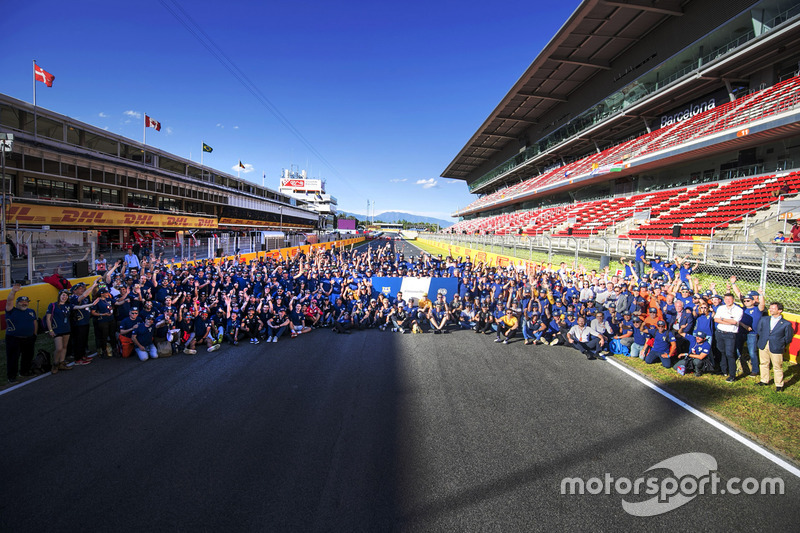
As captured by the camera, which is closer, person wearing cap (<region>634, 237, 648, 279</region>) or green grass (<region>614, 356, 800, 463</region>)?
green grass (<region>614, 356, 800, 463</region>)

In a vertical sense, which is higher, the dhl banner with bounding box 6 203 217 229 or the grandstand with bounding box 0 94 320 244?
the grandstand with bounding box 0 94 320 244

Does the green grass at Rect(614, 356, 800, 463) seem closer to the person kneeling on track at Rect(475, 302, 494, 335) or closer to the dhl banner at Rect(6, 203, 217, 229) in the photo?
the person kneeling on track at Rect(475, 302, 494, 335)

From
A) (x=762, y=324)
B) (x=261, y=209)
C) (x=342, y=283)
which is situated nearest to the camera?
(x=762, y=324)

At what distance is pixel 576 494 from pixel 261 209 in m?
60.9

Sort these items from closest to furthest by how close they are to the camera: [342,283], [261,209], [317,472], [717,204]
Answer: [317,472] → [342,283] → [717,204] → [261,209]

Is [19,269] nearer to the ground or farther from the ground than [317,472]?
farther from the ground

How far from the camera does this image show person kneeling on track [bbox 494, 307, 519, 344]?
30.9ft

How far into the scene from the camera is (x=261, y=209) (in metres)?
57.9

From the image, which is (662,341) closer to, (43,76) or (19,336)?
(19,336)

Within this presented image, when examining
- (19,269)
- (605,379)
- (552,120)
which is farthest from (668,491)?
(552,120)

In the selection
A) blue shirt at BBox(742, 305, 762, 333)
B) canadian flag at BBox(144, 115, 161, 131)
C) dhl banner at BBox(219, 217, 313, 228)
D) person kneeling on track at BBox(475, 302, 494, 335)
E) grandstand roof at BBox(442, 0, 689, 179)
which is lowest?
person kneeling on track at BBox(475, 302, 494, 335)

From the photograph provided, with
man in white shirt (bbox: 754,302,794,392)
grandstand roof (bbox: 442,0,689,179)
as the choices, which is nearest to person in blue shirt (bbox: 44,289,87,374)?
man in white shirt (bbox: 754,302,794,392)

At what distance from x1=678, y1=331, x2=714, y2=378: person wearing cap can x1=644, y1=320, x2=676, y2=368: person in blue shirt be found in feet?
1.05

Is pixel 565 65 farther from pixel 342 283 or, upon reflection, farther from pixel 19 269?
pixel 19 269
